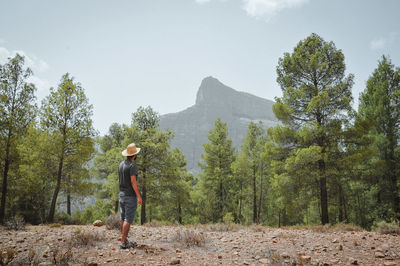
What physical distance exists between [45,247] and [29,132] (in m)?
9.79

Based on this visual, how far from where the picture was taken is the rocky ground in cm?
378

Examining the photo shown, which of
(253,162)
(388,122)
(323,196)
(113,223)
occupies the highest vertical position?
(388,122)

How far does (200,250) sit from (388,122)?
15362 mm

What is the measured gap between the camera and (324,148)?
10.7m

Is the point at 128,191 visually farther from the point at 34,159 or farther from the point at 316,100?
the point at 34,159

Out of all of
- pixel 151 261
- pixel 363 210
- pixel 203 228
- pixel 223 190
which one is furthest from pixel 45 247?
pixel 363 210

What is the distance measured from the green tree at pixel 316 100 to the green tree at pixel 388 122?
5.08 m

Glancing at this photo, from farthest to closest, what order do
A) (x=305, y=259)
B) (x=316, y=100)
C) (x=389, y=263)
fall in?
(x=316, y=100)
(x=305, y=259)
(x=389, y=263)

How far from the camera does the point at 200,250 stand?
4746 mm

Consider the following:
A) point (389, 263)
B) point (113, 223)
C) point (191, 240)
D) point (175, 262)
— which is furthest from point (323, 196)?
Answer: point (113, 223)

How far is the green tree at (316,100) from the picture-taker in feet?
33.7

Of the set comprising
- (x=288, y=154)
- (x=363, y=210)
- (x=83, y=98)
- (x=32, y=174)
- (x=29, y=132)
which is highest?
(x=83, y=98)

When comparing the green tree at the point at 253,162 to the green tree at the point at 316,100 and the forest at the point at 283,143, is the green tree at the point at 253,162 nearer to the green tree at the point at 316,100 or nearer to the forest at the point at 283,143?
the forest at the point at 283,143

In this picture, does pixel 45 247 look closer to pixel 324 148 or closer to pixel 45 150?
pixel 45 150
